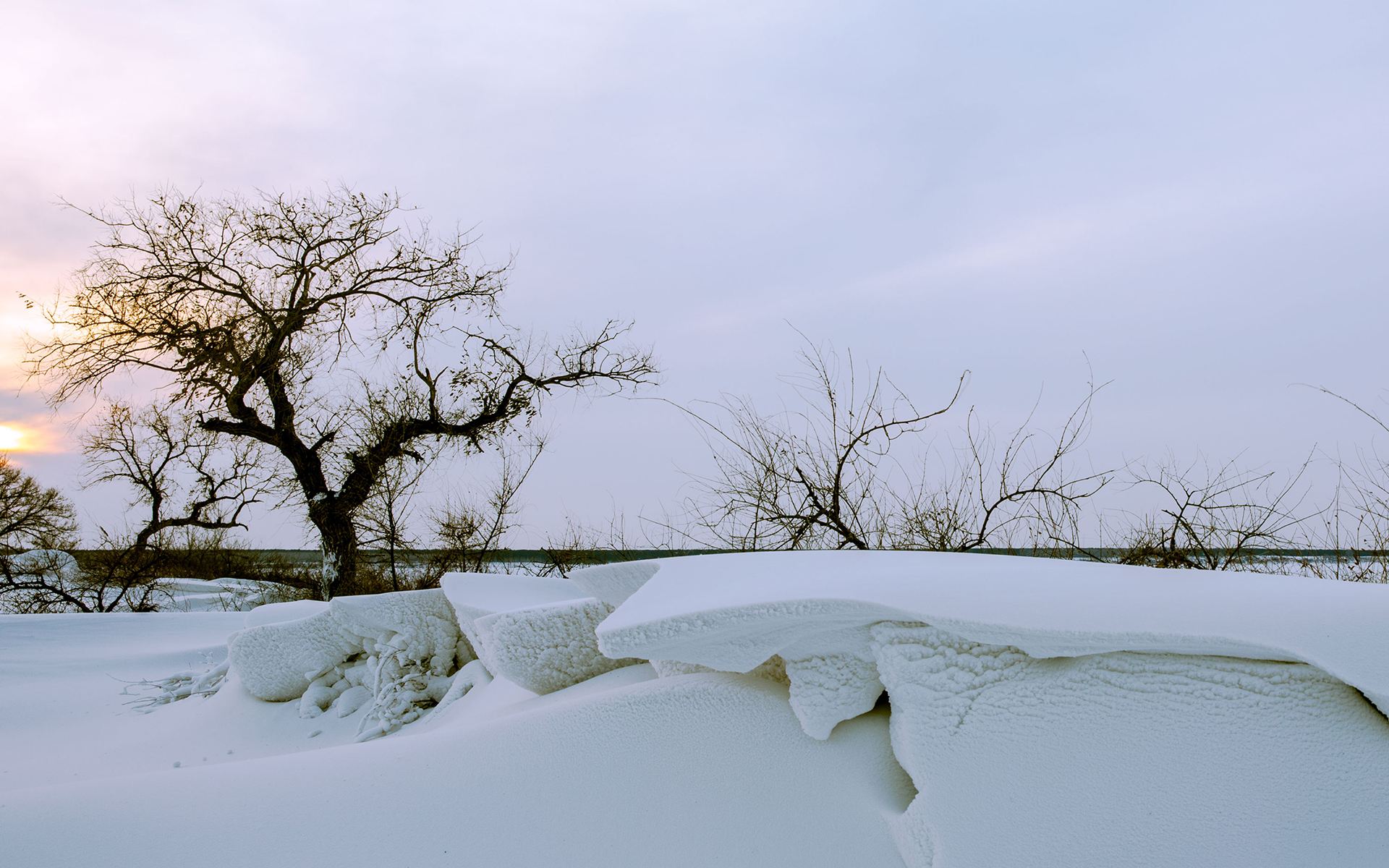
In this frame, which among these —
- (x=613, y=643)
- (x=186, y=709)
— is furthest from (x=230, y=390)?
(x=613, y=643)

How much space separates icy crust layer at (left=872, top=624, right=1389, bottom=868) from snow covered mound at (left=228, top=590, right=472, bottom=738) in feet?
7.82

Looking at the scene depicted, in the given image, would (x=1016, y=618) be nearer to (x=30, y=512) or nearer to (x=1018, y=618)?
(x=1018, y=618)

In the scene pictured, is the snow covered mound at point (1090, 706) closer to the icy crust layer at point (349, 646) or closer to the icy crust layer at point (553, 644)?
the icy crust layer at point (553, 644)

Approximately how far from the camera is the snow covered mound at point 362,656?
10.5 ft

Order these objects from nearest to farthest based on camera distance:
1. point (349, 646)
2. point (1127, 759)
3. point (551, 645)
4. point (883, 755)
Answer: point (1127, 759) < point (883, 755) < point (551, 645) < point (349, 646)

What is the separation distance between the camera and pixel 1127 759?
4.17 ft

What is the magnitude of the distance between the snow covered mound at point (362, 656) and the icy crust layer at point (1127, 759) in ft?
7.82

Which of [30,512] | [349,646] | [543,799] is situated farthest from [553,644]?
[30,512]

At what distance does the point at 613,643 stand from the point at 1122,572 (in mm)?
1163

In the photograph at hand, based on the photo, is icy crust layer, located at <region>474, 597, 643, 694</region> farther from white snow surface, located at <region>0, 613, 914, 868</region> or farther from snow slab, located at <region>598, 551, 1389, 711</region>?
snow slab, located at <region>598, 551, 1389, 711</region>

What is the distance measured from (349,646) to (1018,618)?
300cm

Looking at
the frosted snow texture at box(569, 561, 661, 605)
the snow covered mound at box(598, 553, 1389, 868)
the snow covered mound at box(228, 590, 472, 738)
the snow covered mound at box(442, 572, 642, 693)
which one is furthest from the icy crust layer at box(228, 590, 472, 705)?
the snow covered mound at box(598, 553, 1389, 868)

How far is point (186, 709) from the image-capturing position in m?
3.69

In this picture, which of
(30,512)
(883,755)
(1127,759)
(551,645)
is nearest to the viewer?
(1127,759)
